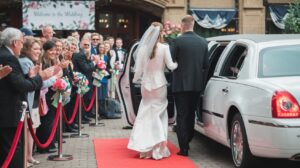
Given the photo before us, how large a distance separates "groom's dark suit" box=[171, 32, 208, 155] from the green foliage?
38.4ft

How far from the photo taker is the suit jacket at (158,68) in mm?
9031

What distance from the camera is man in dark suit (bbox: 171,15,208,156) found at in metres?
9.06

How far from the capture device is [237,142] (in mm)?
7984

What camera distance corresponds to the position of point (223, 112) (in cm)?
831

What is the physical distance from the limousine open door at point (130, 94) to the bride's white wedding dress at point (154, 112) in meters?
0.87

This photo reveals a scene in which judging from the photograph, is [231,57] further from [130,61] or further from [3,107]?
[3,107]

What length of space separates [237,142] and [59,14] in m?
13.6

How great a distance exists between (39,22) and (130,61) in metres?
10.8

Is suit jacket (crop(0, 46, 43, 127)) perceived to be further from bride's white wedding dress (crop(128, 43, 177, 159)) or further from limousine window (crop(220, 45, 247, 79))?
limousine window (crop(220, 45, 247, 79))

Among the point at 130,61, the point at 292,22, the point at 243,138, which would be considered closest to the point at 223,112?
the point at 243,138

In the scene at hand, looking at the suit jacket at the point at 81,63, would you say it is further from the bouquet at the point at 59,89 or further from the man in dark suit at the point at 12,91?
the man in dark suit at the point at 12,91

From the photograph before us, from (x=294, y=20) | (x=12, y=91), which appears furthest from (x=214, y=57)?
(x=294, y=20)

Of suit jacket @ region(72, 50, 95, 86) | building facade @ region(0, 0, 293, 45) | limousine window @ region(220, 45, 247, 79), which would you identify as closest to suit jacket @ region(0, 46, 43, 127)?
limousine window @ region(220, 45, 247, 79)

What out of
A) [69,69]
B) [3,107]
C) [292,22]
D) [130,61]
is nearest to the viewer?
[3,107]
